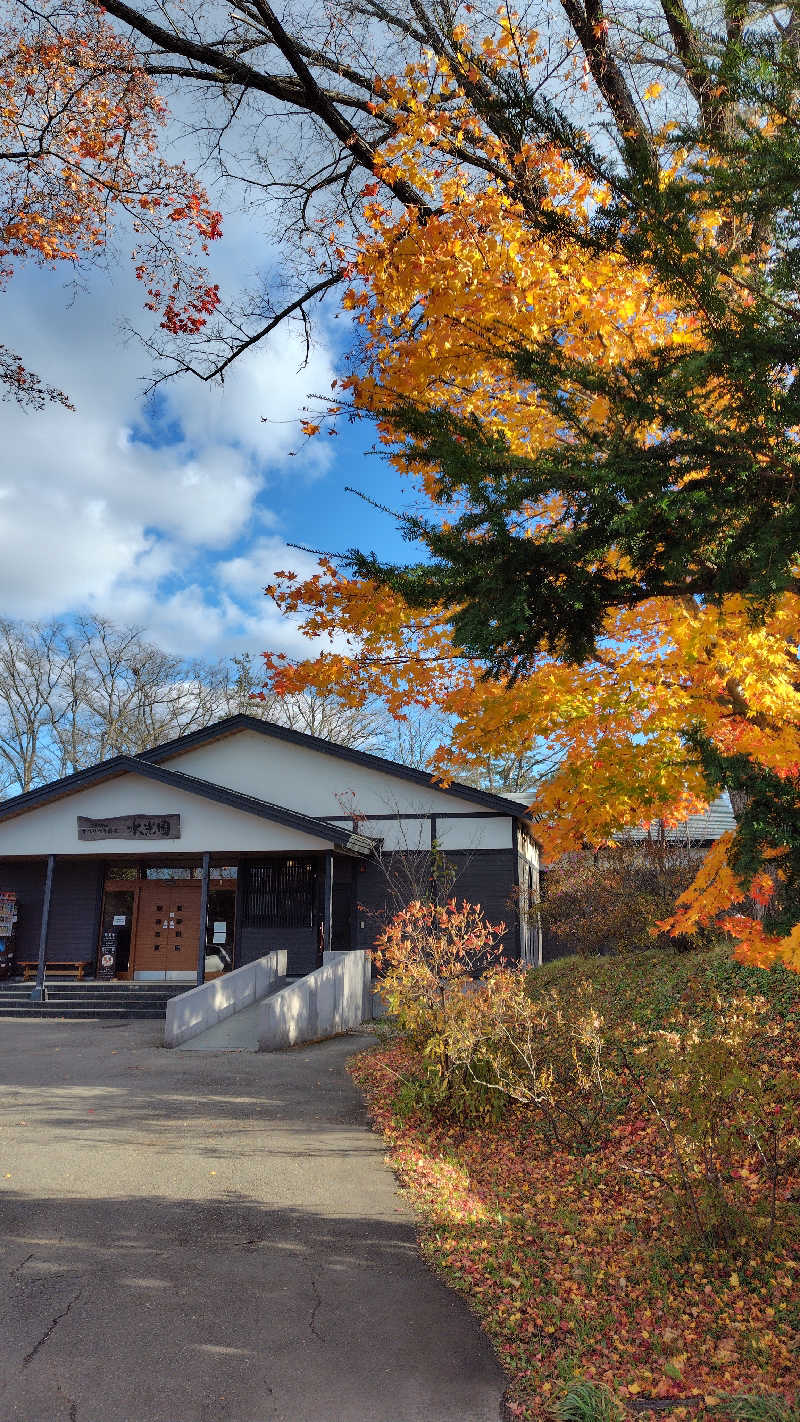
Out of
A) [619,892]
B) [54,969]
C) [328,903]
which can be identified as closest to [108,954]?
[54,969]

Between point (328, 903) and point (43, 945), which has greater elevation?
point (328, 903)

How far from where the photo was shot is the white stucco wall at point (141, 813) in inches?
705

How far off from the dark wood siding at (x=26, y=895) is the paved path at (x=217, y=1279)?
1235cm

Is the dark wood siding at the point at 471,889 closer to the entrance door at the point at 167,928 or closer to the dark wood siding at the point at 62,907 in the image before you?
the entrance door at the point at 167,928

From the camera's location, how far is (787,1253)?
186 inches

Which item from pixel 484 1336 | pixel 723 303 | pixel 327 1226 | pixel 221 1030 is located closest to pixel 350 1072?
pixel 221 1030

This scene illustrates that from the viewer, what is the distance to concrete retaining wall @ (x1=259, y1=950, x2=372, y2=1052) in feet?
41.1

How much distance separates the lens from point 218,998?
1441 centimetres

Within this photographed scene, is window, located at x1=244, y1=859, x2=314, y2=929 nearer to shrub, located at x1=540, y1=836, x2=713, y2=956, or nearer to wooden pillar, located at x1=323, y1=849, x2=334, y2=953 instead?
wooden pillar, located at x1=323, y1=849, x2=334, y2=953

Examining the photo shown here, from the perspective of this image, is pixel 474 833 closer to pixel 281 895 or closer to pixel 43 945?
pixel 281 895

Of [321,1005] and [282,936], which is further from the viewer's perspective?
[282,936]

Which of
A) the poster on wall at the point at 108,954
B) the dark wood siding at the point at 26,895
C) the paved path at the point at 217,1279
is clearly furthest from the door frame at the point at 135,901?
the paved path at the point at 217,1279

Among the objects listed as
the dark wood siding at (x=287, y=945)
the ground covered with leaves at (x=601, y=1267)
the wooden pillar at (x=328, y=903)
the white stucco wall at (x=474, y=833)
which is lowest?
the ground covered with leaves at (x=601, y=1267)

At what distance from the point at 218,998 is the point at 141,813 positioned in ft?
18.3
